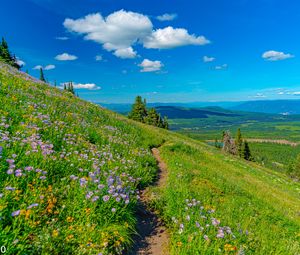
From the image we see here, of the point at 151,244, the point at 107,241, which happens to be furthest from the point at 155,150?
the point at 107,241

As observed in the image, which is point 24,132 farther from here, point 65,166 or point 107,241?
point 107,241

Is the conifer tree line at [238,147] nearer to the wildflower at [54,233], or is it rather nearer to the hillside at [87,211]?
the hillside at [87,211]

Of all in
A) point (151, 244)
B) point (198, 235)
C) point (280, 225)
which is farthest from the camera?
point (280, 225)

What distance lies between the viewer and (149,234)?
5.61 metres

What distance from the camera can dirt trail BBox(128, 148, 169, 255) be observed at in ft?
16.2

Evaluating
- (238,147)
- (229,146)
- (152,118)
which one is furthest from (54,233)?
(229,146)

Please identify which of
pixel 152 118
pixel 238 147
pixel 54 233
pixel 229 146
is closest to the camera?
pixel 54 233

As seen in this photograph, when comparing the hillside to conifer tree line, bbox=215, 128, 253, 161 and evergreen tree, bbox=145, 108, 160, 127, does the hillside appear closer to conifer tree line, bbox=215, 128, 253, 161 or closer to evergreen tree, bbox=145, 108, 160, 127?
evergreen tree, bbox=145, 108, 160, 127

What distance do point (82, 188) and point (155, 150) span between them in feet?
35.2

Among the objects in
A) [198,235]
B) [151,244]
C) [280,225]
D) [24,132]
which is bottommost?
[280,225]

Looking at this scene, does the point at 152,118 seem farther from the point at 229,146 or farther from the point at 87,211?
the point at 87,211

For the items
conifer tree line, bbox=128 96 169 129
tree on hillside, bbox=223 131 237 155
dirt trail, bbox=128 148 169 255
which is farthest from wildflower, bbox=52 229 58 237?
tree on hillside, bbox=223 131 237 155

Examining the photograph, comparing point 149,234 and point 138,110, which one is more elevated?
point 138,110

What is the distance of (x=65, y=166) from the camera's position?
5914 millimetres
